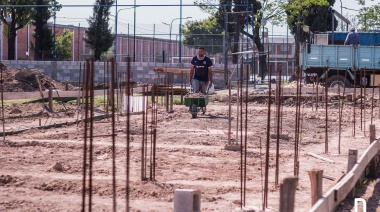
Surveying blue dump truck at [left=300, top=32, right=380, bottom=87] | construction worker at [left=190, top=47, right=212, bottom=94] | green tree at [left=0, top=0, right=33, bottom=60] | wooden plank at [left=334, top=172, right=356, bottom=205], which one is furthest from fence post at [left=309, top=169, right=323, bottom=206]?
green tree at [left=0, top=0, right=33, bottom=60]

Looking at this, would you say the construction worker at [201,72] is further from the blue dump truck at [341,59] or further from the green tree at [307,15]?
the green tree at [307,15]

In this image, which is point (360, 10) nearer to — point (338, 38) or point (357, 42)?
point (338, 38)

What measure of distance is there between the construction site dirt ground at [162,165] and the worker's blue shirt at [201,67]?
2.32 meters

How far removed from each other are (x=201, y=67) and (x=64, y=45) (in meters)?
33.2

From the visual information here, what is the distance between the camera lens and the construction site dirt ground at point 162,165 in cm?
702

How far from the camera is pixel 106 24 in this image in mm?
36812

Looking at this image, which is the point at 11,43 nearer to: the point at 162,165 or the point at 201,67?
the point at 201,67

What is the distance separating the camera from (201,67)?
58.4ft

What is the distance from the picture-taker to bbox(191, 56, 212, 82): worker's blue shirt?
17.7 meters

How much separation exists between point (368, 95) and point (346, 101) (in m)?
2.13

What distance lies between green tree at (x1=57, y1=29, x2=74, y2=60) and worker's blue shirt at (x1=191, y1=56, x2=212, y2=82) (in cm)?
3072

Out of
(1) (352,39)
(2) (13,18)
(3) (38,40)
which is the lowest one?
(1) (352,39)

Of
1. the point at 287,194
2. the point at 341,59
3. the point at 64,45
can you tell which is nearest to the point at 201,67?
the point at 341,59

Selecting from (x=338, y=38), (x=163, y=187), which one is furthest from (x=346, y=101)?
(x=163, y=187)
